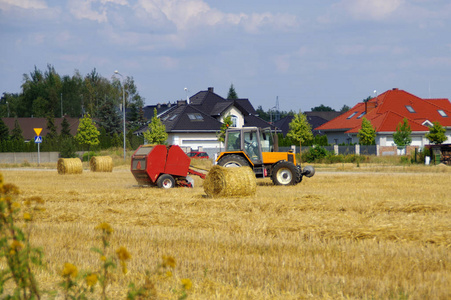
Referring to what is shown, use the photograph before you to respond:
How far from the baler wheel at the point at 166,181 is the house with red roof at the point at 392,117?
41.2 m

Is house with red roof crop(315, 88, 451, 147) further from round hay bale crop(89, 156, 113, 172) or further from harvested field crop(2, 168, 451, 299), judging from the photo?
harvested field crop(2, 168, 451, 299)

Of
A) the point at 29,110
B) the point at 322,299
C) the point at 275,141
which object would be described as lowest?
the point at 322,299

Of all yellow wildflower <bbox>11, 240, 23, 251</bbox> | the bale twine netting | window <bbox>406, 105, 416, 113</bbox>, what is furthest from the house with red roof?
yellow wildflower <bbox>11, 240, 23, 251</bbox>

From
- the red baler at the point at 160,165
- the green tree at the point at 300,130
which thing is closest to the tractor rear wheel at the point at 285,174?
the red baler at the point at 160,165

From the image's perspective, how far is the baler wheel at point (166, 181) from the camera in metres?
20.3

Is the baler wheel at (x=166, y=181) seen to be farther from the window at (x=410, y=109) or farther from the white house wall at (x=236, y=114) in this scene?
the window at (x=410, y=109)

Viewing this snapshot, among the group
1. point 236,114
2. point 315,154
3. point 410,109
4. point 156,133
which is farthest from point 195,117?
point 410,109

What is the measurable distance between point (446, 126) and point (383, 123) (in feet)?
22.7

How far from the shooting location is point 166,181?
67.3 feet

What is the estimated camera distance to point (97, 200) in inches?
597

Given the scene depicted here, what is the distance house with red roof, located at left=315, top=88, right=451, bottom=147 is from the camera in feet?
194

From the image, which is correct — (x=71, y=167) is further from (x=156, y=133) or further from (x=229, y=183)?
(x=156, y=133)

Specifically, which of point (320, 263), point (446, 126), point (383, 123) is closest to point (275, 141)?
point (320, 263)

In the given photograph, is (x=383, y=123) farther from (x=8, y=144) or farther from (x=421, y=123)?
(x=8, y=144)
